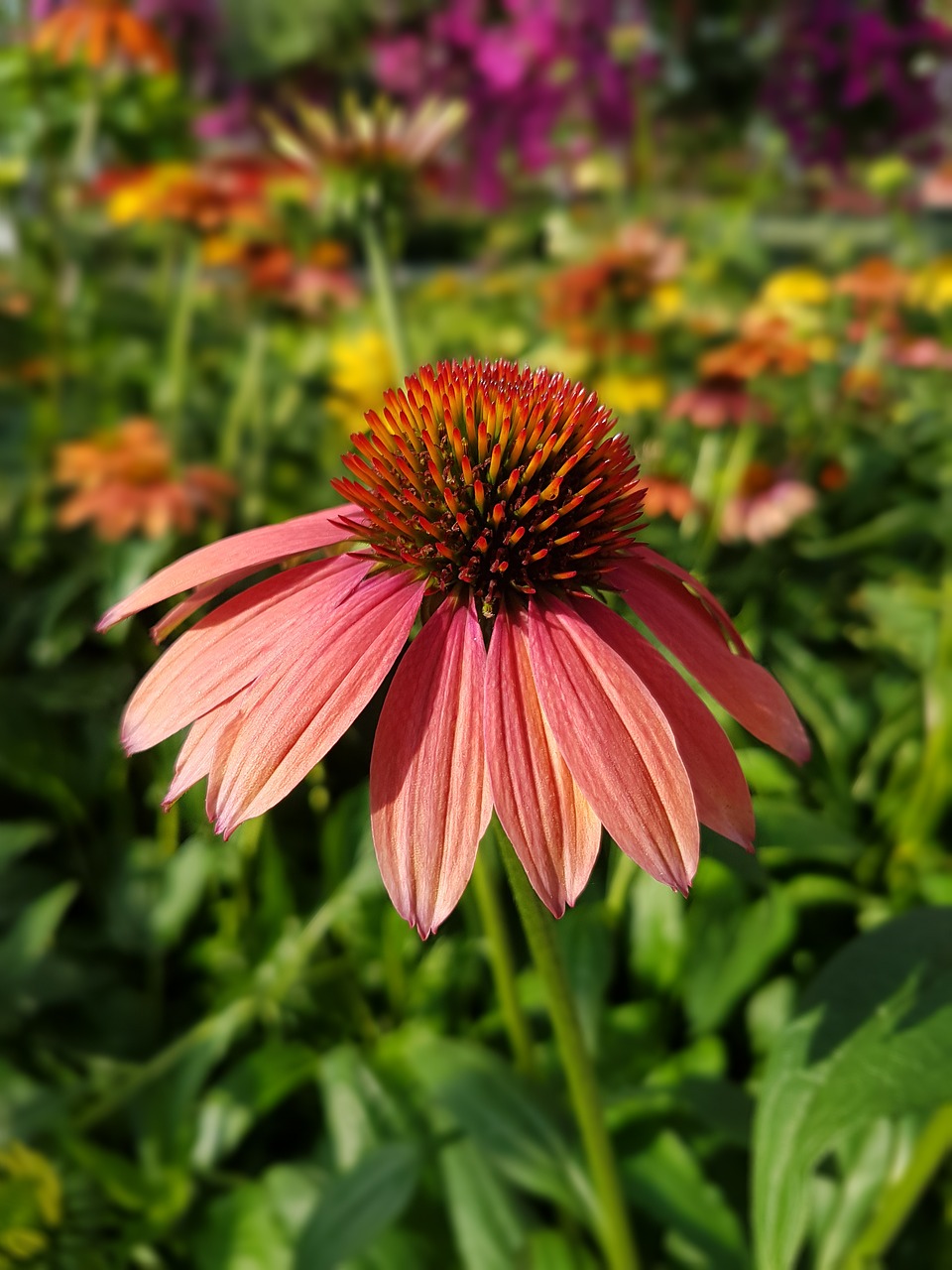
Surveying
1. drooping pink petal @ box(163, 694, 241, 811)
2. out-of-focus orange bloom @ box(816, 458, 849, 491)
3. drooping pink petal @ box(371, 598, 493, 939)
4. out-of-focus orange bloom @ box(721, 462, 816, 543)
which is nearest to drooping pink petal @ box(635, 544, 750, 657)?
drooping pink petal @ box(371, 598, 493, 939)

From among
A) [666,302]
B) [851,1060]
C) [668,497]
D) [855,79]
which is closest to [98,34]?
[666,302]

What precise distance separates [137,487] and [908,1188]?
120 cm

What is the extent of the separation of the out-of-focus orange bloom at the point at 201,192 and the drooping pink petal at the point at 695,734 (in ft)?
4.42

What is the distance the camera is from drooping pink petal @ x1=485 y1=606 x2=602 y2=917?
0.40m

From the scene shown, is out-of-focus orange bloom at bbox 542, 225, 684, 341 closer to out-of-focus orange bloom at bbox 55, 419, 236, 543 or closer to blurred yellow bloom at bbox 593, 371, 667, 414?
blurred yellow bloom at bbox 593, 371, 667, 414

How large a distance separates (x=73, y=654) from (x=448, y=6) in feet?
9.32

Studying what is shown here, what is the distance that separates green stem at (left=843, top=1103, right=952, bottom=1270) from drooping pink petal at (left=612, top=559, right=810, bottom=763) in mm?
269

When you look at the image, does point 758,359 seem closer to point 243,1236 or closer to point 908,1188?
point 908,1188

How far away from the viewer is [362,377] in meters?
1.76

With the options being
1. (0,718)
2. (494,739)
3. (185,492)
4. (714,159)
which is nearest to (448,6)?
(714,159)

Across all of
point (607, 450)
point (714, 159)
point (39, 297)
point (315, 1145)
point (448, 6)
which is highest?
point (448, 6)

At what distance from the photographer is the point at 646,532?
83 centimetres

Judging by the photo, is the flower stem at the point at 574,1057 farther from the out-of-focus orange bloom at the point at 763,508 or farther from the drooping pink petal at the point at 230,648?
the out-of-focus orange bloom at the point at 763,508

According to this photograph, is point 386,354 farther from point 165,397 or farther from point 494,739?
point 494,739
